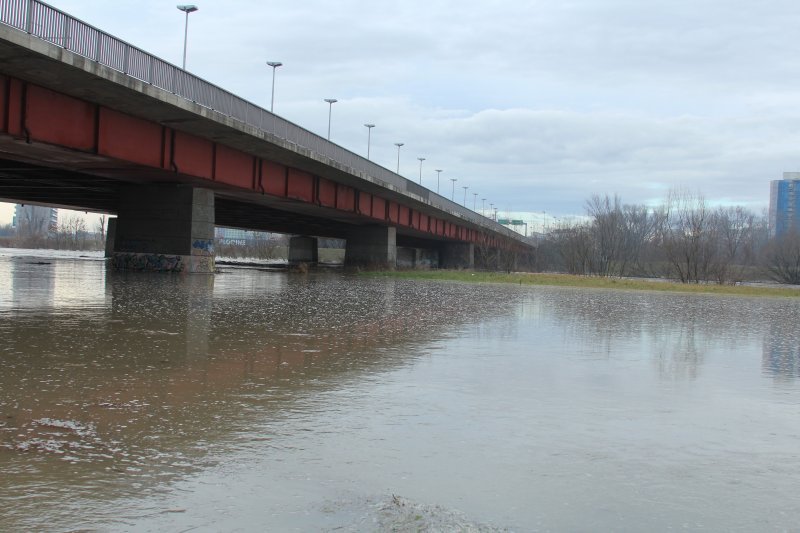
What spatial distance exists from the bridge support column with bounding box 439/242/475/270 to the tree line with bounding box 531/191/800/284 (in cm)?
900

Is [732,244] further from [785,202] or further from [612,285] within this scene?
[785,202]

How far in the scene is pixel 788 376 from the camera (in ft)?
31.4

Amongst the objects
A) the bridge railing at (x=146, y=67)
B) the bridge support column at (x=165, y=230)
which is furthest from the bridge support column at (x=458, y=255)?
the bridge support column at (x=165, y=230)

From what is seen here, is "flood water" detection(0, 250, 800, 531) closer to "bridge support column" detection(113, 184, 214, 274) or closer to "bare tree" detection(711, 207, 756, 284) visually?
"bridge support column" detection(113, 184, 214, 274)

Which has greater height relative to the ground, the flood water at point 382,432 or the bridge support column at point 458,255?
the bridge support column at point 458,255

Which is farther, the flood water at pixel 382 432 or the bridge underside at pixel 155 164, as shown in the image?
the bridge underside at pixel 155 164

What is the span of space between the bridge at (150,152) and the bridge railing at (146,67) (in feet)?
0.14

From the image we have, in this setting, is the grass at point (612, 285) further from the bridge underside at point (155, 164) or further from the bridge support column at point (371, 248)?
the bridge support column at point (371, 248)

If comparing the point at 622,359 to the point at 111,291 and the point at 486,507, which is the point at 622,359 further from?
the point at 111,291

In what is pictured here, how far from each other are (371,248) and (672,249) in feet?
85.0

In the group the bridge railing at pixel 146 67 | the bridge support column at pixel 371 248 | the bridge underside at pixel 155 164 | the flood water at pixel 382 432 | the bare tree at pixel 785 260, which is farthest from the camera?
the bare tree at pixel 785 260

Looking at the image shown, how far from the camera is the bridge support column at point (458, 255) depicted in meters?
81.3

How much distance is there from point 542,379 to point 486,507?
4556mm

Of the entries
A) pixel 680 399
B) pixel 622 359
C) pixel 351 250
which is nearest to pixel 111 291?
pixel 622 359
